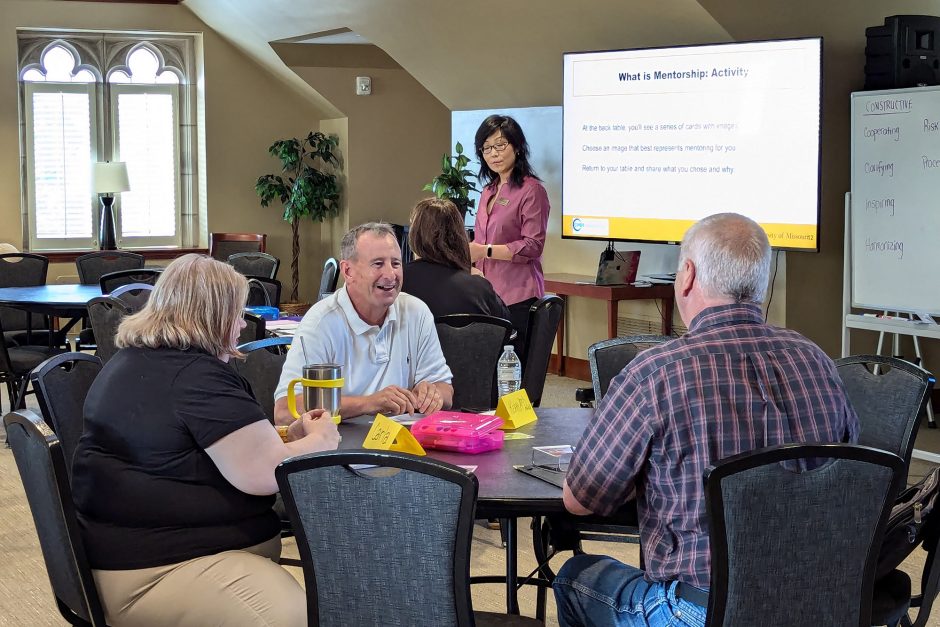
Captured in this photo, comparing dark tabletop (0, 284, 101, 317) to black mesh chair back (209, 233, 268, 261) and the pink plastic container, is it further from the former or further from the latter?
the pink plastic container

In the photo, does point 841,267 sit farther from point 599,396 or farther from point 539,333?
point 599,396

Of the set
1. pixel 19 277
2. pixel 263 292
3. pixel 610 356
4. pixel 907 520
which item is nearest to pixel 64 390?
pixel 610 356

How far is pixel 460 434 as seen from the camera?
2.74 meters

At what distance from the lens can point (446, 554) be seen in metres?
1.94

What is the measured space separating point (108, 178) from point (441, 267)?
256 inches

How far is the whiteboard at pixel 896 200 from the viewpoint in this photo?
5.46 meters

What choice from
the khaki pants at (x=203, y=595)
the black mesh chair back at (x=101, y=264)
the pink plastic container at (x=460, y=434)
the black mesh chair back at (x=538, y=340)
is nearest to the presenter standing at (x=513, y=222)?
the black mesh chair back at (x=538, y=340)

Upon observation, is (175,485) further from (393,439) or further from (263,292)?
(263,292)

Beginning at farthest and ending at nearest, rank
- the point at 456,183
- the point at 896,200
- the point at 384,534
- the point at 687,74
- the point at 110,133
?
the point at 110,133 < the point at 456,183 < the point at 687,74 < the point at 896,200 < the point at 384,534

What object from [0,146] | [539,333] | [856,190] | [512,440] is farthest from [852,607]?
[0,146]

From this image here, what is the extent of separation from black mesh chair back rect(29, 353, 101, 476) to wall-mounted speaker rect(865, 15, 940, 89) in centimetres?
441

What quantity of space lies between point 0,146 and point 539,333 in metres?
7.03

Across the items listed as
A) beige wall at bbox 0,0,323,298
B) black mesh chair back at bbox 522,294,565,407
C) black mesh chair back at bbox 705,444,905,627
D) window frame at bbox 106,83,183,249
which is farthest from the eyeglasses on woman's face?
window frame at bbox 106,83,183,249

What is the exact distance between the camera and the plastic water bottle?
156 inches
